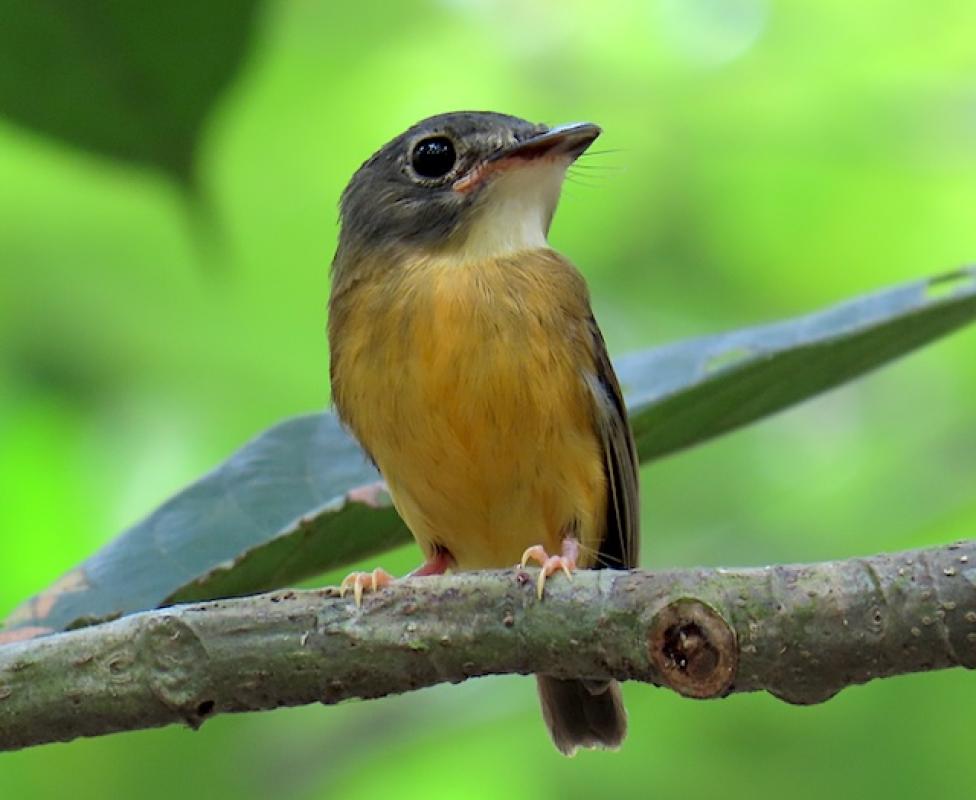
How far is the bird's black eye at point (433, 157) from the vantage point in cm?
442

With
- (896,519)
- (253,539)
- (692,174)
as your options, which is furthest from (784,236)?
(253,539)

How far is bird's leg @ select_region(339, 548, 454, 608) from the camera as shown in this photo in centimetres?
253

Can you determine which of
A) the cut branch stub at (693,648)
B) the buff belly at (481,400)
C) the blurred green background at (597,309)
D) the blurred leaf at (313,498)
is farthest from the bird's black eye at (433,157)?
the cut branch stub at (693,648)

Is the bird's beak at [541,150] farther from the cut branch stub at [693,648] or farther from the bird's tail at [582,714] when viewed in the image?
the cut branch stub at [693,648]

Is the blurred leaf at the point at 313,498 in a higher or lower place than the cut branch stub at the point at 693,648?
higher

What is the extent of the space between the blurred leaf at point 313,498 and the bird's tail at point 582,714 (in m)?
1.28

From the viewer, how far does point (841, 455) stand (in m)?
5.51

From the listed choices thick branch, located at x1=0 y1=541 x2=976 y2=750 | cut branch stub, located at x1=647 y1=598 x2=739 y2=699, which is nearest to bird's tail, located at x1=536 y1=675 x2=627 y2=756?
thick branch, located at x1=0 y1=541 x2=976 y2=750

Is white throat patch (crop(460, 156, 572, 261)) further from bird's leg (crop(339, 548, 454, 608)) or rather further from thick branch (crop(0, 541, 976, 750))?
thick branch (crop(0, 541, 976, 750))

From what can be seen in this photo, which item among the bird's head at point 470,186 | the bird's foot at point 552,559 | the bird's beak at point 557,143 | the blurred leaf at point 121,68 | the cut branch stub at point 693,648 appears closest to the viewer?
the blurred leaf at point 121,68

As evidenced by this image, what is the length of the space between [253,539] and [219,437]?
2.34m

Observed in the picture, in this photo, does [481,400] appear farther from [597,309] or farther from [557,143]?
[597,309]

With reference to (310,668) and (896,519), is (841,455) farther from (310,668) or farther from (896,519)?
(310,668)

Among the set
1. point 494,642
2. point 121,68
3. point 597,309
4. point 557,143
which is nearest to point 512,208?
point 557,143
